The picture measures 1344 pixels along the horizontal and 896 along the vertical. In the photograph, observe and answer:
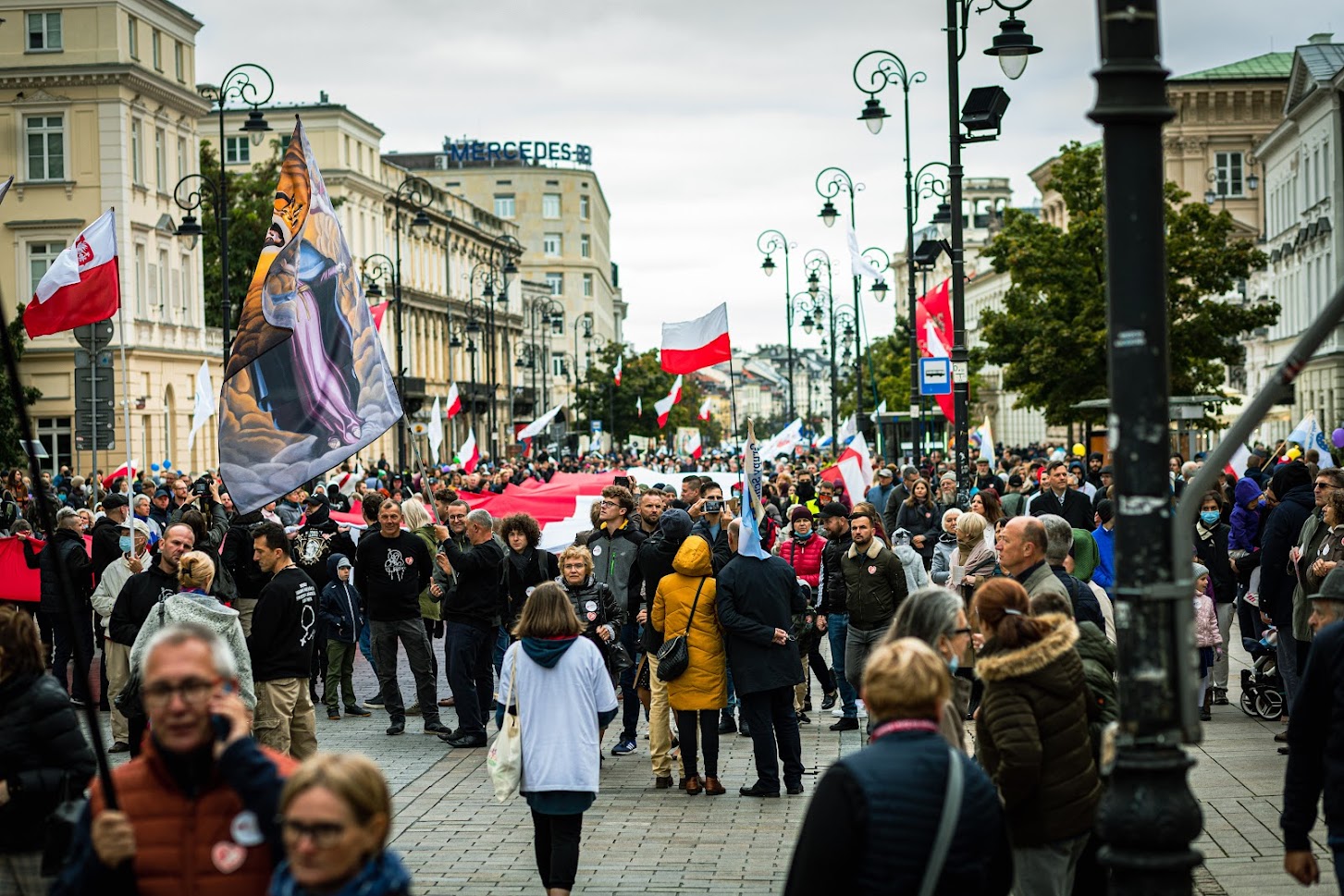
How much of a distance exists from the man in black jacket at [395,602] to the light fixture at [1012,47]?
8354 millimetres

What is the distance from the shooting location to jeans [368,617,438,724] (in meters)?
14.2

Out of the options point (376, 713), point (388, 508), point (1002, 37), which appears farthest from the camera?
point (1002, 37)

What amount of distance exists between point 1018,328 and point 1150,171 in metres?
47.1

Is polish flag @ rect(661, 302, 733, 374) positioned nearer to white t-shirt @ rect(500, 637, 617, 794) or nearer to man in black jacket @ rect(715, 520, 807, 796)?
man in black jacket @ rect(715, 520, 807, 796)

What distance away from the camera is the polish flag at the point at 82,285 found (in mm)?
17812

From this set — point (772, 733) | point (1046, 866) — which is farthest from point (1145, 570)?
point (772, 733)

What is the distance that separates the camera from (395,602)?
14227mm

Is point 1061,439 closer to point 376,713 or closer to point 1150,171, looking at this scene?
point 376,713

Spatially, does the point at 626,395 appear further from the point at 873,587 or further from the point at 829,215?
the point at 873,587

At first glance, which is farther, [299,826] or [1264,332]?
[1264,332]

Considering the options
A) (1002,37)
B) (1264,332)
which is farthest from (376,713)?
(1264,332)

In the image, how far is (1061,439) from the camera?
3989 inches

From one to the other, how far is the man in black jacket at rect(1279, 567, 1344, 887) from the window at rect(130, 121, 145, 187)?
168 ft

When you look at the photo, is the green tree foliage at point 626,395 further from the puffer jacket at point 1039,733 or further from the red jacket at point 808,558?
the puffer jacket at point 1039,733
